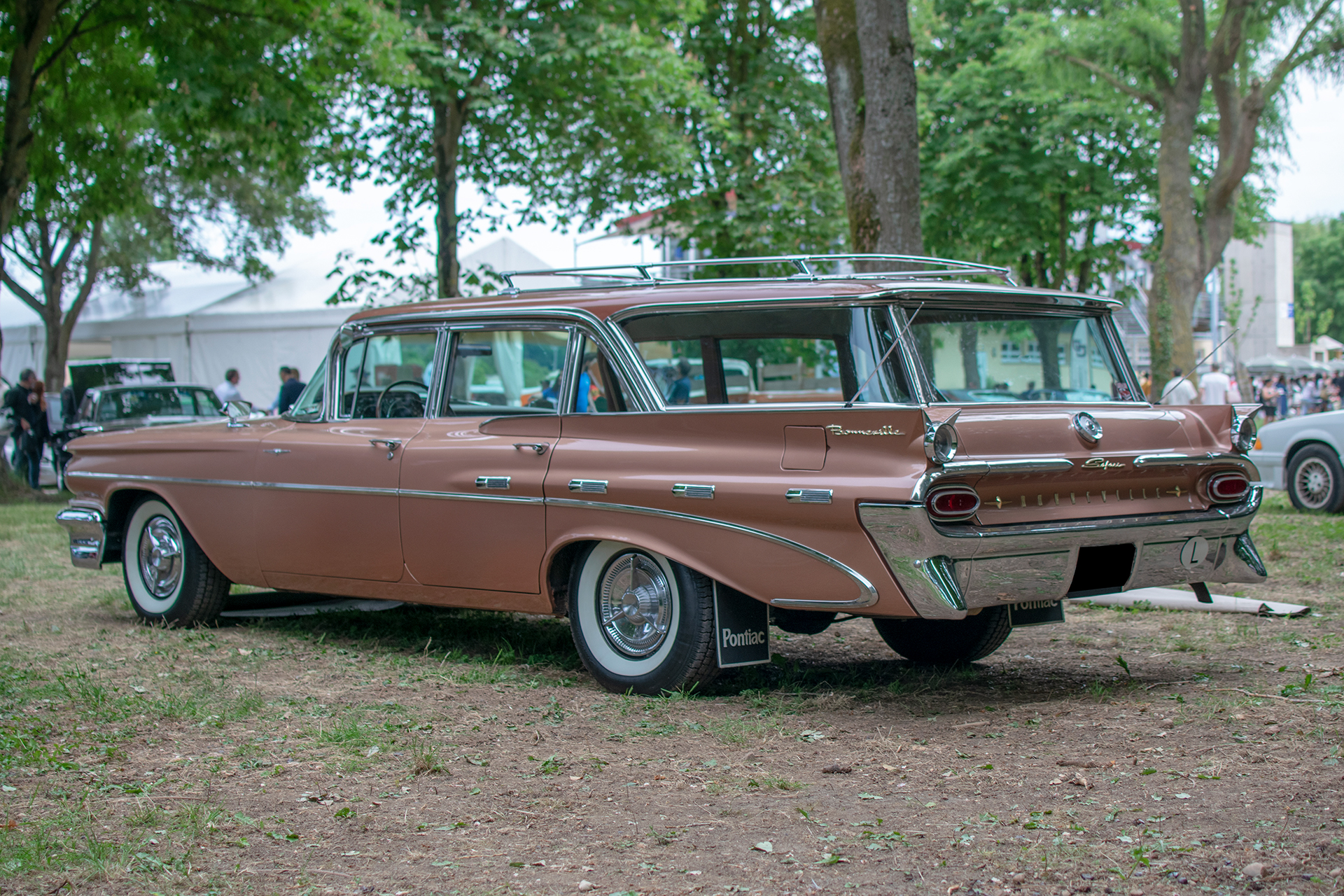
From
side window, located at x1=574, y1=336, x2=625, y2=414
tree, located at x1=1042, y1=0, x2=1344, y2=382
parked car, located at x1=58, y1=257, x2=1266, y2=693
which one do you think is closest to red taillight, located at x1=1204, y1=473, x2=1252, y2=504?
parked car, located at x1=58, y1=257, x2=1266, y2=693

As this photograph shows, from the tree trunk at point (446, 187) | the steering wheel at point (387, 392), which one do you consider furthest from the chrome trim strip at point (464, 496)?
the tree trunk at point (446, 187)

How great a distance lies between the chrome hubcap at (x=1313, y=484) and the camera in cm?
1211

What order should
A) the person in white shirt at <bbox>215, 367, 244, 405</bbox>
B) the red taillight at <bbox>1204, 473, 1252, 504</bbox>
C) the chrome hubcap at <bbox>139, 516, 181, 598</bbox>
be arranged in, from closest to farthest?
the red taillight at <bbox>1204, 473, 1252, 504</bbox>
the chrome hubcap at <bbox>139, 516, 181, 598</bbox>
the person in white shirt at <bbox>215, 367, 244, 405</bbox>

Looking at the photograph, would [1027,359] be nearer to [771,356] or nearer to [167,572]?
[771,356]

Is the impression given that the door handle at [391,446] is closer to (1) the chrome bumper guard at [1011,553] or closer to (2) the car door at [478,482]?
(2) the car door at [478,482]

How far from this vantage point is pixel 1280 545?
9648mm

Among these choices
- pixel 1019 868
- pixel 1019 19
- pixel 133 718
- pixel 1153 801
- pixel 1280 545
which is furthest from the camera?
pixel 1019 19

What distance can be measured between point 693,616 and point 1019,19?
879 inches

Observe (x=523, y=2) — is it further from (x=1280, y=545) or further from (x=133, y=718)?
(x=133, y=718)

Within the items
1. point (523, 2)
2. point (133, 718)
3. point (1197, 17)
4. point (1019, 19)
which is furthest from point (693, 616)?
point (1019, 19)

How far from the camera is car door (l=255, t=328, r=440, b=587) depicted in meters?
6.10

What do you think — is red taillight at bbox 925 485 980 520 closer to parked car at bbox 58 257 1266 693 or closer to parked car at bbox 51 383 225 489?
parked car at bbox 58 257 1266 693

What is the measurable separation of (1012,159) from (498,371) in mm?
23948

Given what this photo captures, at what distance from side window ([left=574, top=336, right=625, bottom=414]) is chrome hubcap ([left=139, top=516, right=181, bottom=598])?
9.58 feet
